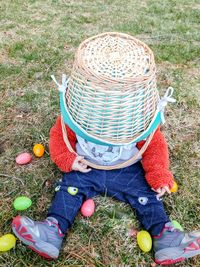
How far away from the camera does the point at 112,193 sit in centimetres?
208

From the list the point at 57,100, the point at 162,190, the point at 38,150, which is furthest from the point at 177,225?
the point at 57,100

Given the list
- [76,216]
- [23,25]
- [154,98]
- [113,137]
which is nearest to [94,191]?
[76,216]

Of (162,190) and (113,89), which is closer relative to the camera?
(113,89)

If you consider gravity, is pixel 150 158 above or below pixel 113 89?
below

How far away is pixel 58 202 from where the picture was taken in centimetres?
195

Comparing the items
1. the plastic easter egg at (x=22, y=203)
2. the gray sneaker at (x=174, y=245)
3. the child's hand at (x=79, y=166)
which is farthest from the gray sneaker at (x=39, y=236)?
the gray sneaker at (x=174, y=245)

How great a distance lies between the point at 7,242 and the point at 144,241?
648 millimetres

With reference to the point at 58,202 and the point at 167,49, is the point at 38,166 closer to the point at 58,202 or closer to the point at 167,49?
the point at 58,202

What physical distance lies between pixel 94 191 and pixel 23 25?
2.31 m

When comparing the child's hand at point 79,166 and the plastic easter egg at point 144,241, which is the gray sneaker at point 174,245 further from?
the child's hand at point 79,166

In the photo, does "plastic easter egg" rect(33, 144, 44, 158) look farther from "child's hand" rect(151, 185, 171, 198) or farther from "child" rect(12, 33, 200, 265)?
"child's hand" rect(151, 185, 171, 198)

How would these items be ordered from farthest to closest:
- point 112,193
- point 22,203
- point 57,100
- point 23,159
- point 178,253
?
1. point 57,100
2. point 23,159
3. point 112,193
4. point 22,203
5. point 178,253

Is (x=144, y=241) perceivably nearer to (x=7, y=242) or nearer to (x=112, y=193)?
(x=112, y=193)

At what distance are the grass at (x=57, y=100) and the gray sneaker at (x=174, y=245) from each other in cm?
9
